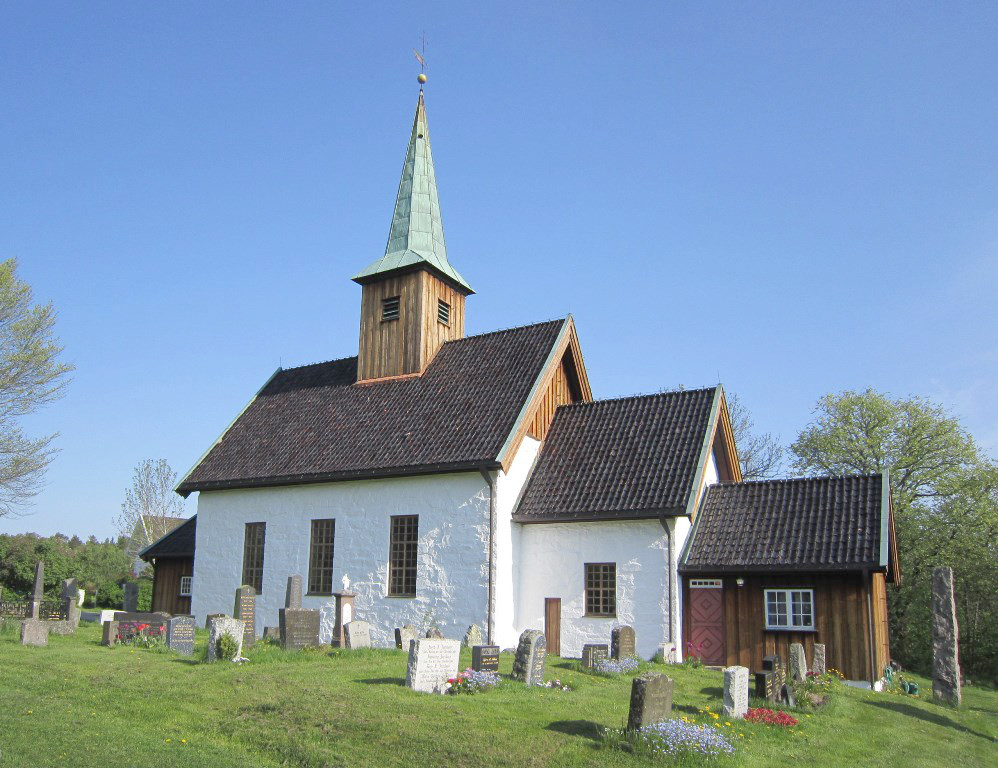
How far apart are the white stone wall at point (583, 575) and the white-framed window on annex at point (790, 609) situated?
229cm

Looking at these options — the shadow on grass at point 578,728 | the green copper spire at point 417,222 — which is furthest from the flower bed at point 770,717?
the green copper spire at point 417,222

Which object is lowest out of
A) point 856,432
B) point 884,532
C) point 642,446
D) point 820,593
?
point 820,593

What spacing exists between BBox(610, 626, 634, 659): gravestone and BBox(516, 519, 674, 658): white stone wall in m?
1.05

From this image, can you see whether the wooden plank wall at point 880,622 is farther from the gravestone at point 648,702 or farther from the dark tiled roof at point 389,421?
the gravestone at point 648,702

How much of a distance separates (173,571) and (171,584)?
0.42 m

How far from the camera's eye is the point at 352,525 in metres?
22.5

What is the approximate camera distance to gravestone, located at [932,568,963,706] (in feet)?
56.0

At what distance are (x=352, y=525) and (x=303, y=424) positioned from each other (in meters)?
4.70

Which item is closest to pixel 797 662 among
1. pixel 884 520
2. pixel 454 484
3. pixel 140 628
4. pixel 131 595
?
pixel 884 520

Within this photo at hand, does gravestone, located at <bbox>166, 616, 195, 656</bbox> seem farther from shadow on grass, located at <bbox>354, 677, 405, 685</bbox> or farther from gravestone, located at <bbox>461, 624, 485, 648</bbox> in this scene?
gravestone, located at <bbox>461, 624, 485, 648</bbox>

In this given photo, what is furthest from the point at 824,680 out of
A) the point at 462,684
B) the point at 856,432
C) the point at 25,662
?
the point at 856,432

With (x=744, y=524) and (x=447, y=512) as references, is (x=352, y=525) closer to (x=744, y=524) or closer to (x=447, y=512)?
(x=447, y=512)

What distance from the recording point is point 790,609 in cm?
1875

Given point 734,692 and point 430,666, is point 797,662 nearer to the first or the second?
point 734,692
